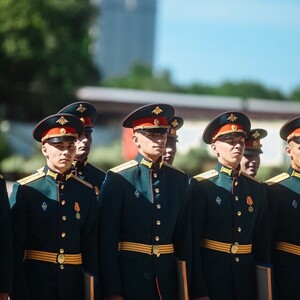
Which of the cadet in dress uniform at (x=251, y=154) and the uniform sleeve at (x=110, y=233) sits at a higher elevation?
the cadet in dress uniform at (x=251, y=154)

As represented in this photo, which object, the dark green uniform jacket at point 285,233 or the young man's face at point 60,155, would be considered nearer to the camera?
the young man's face at point 60,155

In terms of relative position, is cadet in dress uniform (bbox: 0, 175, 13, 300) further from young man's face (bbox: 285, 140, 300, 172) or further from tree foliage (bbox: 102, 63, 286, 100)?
tree foliage (bbox: 102, 63, 286, 100)

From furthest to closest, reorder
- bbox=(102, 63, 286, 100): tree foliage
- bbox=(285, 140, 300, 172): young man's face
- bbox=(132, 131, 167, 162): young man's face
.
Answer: bbox=(102, 63, 286, 100): tree foliage
bbox=(285, 140, 300, 172): young man's face
bbox=(132, 131, 167, 162): young man's face

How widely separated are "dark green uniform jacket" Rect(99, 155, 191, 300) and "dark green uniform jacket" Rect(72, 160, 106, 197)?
149 cm

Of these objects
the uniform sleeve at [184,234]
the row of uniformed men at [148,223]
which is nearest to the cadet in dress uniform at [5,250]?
the row of uniformed men at [148,223]

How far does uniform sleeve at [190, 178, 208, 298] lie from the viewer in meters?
5.88

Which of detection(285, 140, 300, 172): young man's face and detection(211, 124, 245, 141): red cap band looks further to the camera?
detection(285, 140, 300, 172): young man's face

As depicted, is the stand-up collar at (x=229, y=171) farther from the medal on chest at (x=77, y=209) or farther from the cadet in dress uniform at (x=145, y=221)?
the medal on chest at (x=77, y=209)

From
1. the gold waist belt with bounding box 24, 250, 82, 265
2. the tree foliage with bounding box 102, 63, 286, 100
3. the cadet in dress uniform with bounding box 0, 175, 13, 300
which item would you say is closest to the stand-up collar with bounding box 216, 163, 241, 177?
the gold waist belt with bounding box 24, 250, 82, 265

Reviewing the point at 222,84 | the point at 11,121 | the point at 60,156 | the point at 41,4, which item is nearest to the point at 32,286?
the point at 60,156

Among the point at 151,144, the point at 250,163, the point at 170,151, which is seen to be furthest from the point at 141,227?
the point at 250,163

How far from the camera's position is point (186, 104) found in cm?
4091

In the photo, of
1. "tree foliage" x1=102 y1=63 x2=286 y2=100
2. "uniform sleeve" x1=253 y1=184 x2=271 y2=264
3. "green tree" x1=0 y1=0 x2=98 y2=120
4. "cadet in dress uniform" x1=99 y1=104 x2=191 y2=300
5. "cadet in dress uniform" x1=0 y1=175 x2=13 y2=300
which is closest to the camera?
"cadet in dress uniform" x1=0 y1=175 x2=13 y2=300

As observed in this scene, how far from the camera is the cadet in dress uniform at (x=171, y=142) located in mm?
7317
